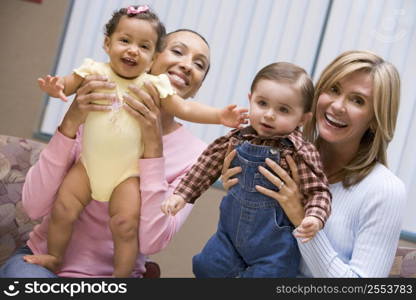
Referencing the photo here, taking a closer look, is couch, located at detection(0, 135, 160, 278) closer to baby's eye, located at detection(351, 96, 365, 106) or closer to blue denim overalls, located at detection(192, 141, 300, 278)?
blue denim overalls, located at detection(192, 141, 300, 278)

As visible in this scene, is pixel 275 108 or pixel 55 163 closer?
pixel 275 108

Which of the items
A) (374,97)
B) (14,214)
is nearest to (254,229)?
(374,97)

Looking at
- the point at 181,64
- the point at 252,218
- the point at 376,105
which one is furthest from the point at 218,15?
the point at 252,218

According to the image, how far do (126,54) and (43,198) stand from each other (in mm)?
504

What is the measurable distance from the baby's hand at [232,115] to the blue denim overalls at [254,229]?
0.09m

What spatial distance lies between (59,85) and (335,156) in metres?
0.92

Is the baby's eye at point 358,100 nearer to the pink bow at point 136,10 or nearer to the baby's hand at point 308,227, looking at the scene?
the baby's hand at point 308,227

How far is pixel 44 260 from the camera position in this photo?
1.63m

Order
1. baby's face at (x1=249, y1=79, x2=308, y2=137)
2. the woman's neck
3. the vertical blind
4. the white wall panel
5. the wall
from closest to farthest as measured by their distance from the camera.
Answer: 1. baby's face at (x1=249, y1=79, x2=308, y2=137)
2. the woman's neck
3. the vertical blind
4. the white wall panel
5. the wall

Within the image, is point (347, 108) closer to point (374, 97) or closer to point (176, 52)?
point (374, 97)

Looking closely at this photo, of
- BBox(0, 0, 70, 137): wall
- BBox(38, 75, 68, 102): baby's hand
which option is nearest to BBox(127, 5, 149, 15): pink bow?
BBox(38, 75, 68, 102): baby's hand

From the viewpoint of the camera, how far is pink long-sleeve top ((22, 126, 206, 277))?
5.17 ft

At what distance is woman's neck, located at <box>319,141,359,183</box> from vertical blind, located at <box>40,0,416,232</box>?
164cm

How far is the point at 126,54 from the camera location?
149cm
